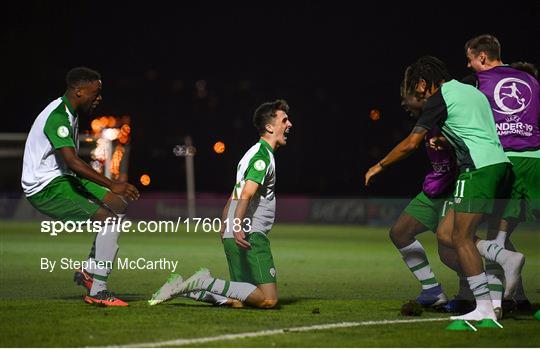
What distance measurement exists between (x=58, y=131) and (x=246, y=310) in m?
2.50

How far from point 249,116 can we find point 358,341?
61762 millimetres

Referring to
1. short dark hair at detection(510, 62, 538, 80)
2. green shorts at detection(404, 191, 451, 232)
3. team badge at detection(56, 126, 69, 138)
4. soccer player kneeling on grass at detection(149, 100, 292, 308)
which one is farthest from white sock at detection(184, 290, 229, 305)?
short dark hair at detection(510, 62, 538, 80)

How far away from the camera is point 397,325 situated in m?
8.20

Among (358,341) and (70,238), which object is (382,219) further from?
(358,341)

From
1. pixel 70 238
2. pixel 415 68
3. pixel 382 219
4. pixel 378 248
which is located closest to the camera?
pixel 415 68

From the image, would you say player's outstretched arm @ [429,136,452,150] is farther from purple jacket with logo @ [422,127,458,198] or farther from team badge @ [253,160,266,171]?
team badge @ [253,160,266,171]

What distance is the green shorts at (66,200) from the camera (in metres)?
9.59

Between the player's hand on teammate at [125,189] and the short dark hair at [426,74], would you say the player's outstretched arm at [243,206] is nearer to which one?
the player's hand on teammate at [125,189]

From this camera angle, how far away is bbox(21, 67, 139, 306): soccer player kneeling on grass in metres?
9.46

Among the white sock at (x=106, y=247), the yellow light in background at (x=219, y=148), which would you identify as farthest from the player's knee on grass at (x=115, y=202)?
the yellow light in background at (x=219, y=148)

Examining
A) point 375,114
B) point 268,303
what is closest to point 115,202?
point 268,303

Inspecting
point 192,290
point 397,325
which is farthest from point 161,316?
point 397,325

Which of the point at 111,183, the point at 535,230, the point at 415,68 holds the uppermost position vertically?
the point at 415,68

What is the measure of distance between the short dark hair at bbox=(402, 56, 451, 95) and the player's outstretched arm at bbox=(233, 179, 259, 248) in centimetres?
168
